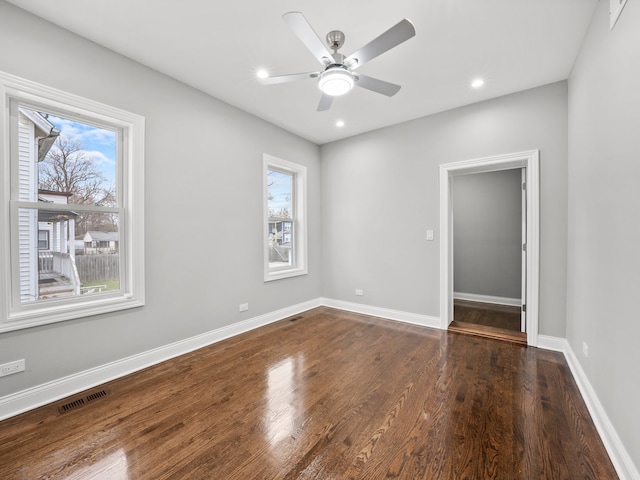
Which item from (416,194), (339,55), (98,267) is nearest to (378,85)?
(339,55)

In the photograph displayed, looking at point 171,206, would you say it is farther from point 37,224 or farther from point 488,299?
→ point 488,299

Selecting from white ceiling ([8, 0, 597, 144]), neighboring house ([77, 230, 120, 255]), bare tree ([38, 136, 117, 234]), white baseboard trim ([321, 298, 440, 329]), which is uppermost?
white ceiling ([8, 0, 597, 144])

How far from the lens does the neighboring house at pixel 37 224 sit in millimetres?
2080

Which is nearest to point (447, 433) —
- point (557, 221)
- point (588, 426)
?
point (588, 426)

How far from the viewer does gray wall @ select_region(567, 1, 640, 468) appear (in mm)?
1429

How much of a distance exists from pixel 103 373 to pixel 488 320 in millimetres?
4694

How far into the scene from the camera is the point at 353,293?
4602mm

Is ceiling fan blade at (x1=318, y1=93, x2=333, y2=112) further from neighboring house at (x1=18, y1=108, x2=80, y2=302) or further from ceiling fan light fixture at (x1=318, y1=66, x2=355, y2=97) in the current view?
neighboring house at (x1=18, y1=108, x2=80, y2=302)

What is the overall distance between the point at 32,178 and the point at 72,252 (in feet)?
2.08

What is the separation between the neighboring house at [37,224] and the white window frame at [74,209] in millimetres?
58

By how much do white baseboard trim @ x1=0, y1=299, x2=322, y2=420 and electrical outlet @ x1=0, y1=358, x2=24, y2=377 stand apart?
0.55 ft

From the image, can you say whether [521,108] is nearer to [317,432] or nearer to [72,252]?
[317,432]

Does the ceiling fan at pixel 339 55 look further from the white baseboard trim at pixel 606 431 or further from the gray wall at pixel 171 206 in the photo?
the white baseboard trim at pixel 606 431

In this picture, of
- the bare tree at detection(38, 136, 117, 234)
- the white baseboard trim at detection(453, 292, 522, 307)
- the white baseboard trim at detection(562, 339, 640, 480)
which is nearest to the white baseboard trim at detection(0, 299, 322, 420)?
the bare tree at detection(38, 136, 117, 234)
